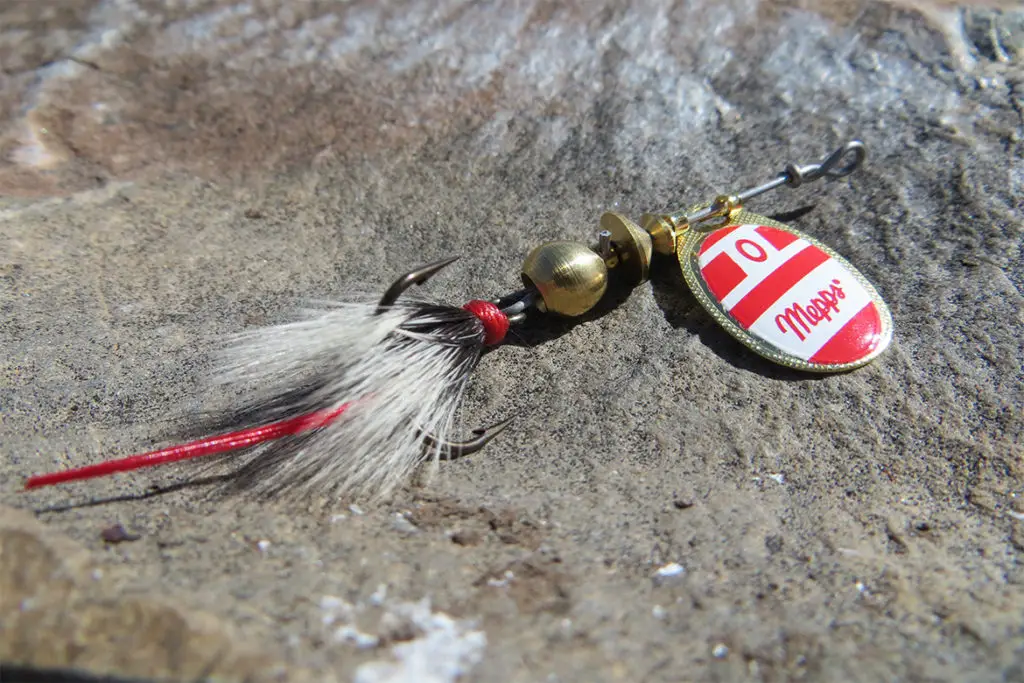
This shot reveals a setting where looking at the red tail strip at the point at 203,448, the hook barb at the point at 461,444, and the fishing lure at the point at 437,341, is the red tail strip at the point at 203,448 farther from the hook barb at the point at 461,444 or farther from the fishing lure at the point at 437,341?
the hook barb at the point at 461,444

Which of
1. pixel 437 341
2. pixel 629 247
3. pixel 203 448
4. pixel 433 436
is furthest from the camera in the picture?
pixel 629 247

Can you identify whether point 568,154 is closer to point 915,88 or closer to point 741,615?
point 915,88

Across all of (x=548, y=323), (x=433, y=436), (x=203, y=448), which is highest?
(x=203, y=448)

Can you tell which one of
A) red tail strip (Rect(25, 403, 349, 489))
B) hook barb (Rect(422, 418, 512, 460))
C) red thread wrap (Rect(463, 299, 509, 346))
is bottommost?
hook barb (Rect(422, 418, 512, 460))

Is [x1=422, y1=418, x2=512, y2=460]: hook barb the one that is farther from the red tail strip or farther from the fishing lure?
the red tail strip

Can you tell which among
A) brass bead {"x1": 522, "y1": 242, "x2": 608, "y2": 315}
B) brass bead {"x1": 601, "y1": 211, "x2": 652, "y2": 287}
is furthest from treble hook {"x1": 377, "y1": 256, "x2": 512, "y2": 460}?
brass bead {"x1": 601, "y1": 211, "x2": 652, "y2": 287}

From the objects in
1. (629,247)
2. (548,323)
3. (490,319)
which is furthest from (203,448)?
(629,247)

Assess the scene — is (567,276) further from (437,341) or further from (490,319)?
(437,341)
